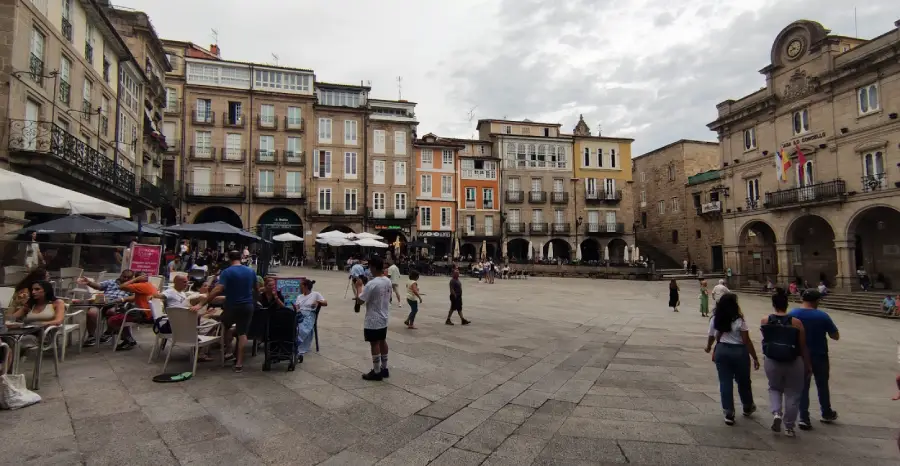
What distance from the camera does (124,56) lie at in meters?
24.3

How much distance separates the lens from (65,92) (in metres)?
18.8

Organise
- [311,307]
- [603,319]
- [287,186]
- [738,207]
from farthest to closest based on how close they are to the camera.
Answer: [287,186] < [738,207] < [603,319] < [311,307]

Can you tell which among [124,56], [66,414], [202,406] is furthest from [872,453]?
[124,56]

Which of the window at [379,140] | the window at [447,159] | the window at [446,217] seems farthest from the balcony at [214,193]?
the window at [447,159]

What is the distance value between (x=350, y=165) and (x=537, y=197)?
18.5 meters

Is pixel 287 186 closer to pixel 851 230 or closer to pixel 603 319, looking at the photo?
pixel 603 319

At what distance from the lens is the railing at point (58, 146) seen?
611 inches

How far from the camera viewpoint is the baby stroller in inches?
262

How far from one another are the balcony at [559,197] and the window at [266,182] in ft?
85.9

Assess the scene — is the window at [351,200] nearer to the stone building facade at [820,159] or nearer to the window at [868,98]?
the stone building facade at [820,159]

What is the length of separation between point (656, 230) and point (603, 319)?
129 feet

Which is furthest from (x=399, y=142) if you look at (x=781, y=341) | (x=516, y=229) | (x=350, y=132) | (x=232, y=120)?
(x=781, y=341)

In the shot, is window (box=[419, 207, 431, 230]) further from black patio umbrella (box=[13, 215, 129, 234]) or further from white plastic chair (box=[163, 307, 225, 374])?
white plastic chair (box=[163, 307, 225, 374])

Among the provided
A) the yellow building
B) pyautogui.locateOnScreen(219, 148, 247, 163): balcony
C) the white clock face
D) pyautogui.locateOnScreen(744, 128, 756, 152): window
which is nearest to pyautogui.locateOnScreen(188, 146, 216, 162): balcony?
pyautogui.locateOnScreen(219, 148, 247, 163): balcony
